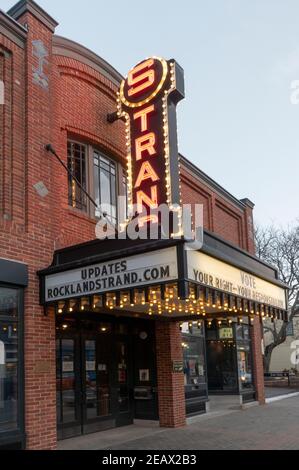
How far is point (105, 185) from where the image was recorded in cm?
1288

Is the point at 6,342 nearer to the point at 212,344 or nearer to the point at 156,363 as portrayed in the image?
the point at 156,363

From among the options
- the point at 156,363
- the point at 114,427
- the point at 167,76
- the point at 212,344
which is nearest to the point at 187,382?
the point at 156,363

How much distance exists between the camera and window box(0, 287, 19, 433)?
9.02 m

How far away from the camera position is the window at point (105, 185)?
12.5m

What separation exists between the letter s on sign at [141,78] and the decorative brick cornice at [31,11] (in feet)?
6.57

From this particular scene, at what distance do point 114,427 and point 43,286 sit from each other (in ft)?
16.1

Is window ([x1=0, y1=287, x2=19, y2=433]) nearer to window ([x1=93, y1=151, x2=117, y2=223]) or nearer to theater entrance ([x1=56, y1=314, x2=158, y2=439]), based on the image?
theater entrance ([x1=56, y1=314, x2=158, y2=439])

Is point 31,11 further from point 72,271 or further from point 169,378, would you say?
point 169,378

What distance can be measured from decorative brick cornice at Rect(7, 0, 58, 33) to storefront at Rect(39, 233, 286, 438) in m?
4.93

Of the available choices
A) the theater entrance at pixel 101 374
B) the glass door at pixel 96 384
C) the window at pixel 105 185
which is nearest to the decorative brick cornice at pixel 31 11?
the window at pixel 105 185
